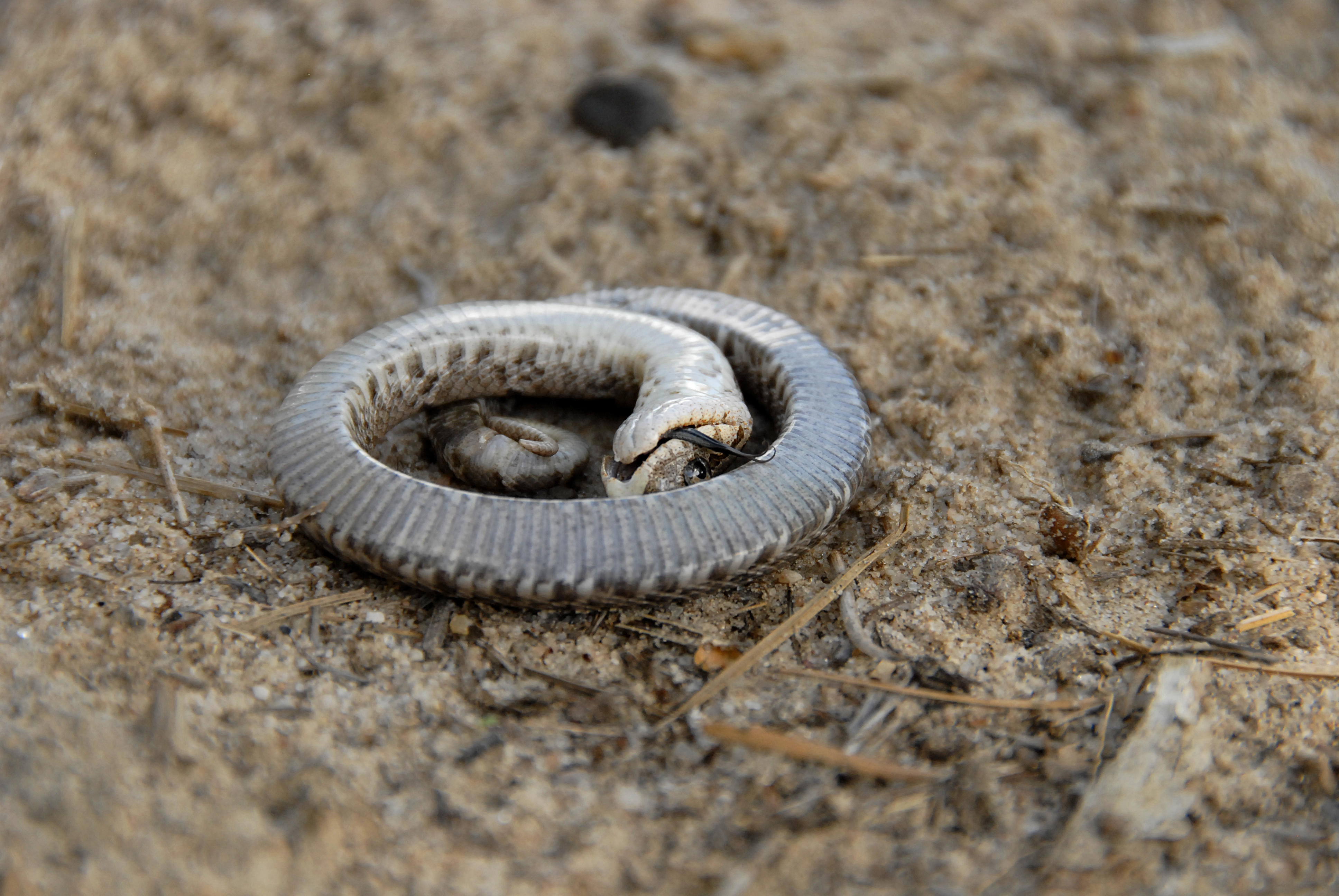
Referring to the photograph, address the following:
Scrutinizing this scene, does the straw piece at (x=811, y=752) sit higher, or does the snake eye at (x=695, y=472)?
the snake eye at (x=695, y=472)

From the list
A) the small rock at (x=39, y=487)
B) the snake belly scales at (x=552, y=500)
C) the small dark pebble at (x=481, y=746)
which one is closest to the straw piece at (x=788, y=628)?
the snake belly scales at (x=552, y=500)

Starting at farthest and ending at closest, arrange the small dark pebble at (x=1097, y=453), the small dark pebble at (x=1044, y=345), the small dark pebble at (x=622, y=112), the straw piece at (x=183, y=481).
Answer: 1. the small dark pebble at (x=622, y=112)
2. the small dark pebble at (x=1044, y=345)
3. the small dark pebble at (x=1097, y=453)
4. the straw piece at (x=183, y=481)

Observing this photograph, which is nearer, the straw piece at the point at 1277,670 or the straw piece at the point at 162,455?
the straw piece at the point at 1277,670

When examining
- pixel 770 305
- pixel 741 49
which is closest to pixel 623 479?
pixel 770 305

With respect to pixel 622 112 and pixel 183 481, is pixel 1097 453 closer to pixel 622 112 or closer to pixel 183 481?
pixel 622 112

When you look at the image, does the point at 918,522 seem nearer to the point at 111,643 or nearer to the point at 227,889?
the point at 227,889

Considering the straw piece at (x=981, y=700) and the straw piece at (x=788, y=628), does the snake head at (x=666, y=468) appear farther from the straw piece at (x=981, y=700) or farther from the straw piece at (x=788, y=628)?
the straw piece at (x=981, y=700)

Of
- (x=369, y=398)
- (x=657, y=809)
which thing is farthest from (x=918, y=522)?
(x=369, y=398)

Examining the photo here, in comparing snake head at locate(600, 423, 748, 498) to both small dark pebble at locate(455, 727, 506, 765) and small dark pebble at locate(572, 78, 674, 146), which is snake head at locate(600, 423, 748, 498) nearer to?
small dark pebble at locate(455, 727, 506, 765)
